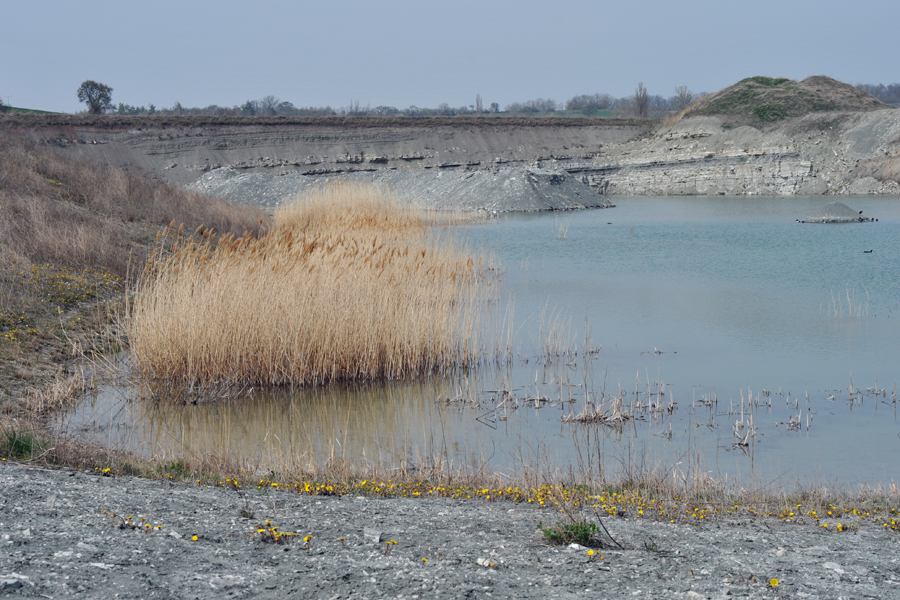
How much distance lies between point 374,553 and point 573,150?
62.7 meters

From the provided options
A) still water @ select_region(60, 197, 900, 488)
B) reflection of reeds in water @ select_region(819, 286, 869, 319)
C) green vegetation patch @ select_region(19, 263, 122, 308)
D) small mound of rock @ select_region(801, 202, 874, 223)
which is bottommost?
still water @ select_region(60, 197, 900, 488)

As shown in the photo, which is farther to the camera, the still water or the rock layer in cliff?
the rock layer in cliff

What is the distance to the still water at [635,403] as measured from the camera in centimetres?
668

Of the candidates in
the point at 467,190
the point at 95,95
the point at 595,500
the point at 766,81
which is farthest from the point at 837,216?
the point at 95,95

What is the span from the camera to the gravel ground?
10.9 feet

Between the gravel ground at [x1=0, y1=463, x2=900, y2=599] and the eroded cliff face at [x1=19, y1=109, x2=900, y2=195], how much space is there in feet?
159

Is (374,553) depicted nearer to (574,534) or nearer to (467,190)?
(574,534)

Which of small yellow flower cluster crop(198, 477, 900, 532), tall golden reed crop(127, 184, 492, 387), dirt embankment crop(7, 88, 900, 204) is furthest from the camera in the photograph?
dirt embankment crop(7, 88, 900, 204)

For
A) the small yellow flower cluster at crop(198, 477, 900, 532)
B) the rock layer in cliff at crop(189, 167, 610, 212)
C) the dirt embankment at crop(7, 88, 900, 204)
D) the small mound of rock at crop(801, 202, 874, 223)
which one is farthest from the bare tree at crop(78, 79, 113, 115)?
the small yellow flower cluster at crop(198, 477, 900, 532)

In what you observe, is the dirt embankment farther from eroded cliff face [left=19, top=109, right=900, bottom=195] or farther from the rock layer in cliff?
the rock layer in cliff

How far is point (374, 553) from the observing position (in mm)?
3787

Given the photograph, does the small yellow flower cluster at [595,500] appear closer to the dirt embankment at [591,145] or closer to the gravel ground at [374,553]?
the gravel ground at [374,553]

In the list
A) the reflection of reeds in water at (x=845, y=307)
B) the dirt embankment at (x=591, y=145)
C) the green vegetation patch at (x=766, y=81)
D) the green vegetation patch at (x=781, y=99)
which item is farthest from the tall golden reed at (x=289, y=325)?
the green vegetation patch at (x=766, y=81)

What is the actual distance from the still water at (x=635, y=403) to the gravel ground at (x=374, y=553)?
138 cm
